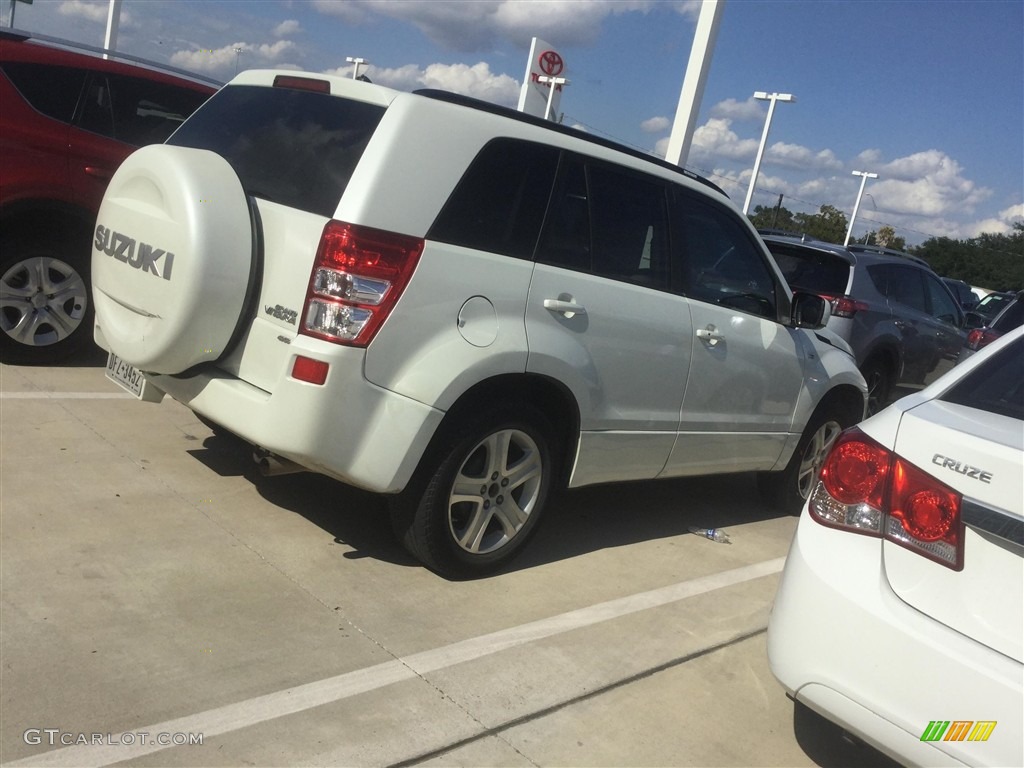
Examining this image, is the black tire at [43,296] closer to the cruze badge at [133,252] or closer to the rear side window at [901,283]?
the cruze badge at [133,252]

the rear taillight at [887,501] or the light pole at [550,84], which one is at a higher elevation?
the light pole at [550,84]

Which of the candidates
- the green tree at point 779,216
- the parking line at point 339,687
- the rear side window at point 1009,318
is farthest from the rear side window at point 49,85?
the green tree at point 779,216

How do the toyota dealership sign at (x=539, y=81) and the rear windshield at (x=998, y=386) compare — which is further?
the toyota dealership sign at (x=539, y=81)

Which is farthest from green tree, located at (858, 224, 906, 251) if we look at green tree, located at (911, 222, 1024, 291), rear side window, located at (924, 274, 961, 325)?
rear side window, located at (924, 274, 961, 325)

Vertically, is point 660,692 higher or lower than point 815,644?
lower

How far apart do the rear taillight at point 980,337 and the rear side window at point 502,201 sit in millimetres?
7368

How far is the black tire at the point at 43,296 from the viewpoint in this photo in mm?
5680

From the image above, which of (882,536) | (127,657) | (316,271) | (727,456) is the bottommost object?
(127,657)

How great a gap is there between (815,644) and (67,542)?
2.85 metres

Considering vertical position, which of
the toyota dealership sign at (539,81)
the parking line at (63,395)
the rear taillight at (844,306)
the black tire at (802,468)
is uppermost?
the toyota dealership sign at (539,81)

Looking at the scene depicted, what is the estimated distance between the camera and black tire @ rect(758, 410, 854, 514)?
5.88m

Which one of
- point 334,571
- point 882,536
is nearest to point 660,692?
point 882,536

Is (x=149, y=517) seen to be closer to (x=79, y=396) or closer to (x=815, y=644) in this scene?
(x=79, y=396)

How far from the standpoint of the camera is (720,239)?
505 centimetres
